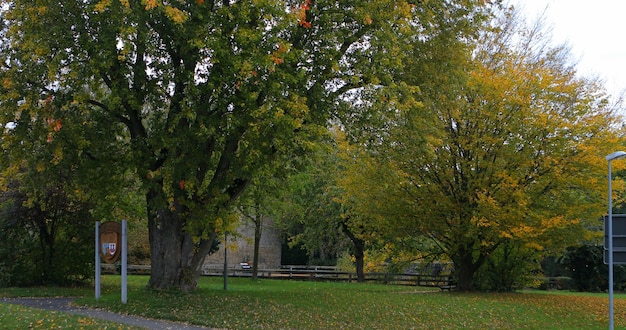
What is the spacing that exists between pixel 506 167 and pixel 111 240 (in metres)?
14.5

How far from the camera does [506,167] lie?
2434 cm

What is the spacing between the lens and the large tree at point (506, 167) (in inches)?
923

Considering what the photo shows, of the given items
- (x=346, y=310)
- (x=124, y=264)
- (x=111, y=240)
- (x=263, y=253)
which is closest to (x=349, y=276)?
(x=263, y=253)

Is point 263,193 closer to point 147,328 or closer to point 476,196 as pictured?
point 476,196

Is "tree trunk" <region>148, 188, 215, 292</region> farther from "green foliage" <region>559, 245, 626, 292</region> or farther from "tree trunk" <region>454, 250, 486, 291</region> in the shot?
"green foliage" <region>559, 245, 626, 292</region>

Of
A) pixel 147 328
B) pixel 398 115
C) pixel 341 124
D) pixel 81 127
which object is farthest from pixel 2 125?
pixel 398 115

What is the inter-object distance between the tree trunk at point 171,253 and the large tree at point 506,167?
23.7 ft

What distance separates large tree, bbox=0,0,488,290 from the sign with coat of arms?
109 cm

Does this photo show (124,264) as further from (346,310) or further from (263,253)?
(263,253)

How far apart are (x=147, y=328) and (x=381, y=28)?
356 inches

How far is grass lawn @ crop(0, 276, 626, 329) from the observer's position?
15.8 metres

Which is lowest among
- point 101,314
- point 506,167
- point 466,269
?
point 466,269

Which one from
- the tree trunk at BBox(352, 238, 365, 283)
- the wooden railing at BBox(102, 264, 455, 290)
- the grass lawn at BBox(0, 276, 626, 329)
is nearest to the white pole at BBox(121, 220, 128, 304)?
the grass lawn at BBox(0, 276, 626, 329)

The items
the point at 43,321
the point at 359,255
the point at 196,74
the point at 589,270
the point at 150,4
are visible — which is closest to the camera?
the point at 43,321
